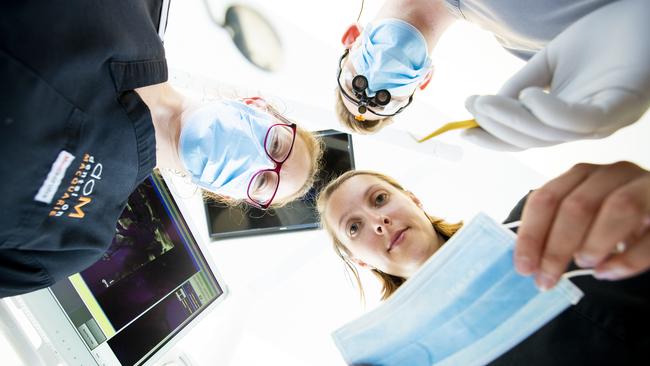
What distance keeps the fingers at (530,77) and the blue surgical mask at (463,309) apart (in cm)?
24

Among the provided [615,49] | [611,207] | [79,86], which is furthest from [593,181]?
[79,86]

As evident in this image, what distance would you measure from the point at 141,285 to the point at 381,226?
794mm

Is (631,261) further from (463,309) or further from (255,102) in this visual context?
(255,102)

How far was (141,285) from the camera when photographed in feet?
3.80

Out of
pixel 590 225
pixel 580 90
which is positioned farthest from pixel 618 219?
pixel 580 90

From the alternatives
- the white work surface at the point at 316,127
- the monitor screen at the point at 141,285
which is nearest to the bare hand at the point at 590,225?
the monitor screen at the point at 141,285

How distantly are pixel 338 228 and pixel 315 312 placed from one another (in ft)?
2.54

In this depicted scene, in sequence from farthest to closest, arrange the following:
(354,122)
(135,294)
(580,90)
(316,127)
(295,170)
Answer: (316,127), (354,122), (295,170), (135,294), (580,90)

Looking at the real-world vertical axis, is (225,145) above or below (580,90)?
above

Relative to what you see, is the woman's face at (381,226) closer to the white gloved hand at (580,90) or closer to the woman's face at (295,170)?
the woman's face at (295,170)

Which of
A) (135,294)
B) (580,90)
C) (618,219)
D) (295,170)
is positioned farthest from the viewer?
(295,170)

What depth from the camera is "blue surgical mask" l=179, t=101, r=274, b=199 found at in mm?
1163

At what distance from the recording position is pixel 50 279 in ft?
2.72

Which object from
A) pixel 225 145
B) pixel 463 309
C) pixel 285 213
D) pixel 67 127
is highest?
pixel 67 127
